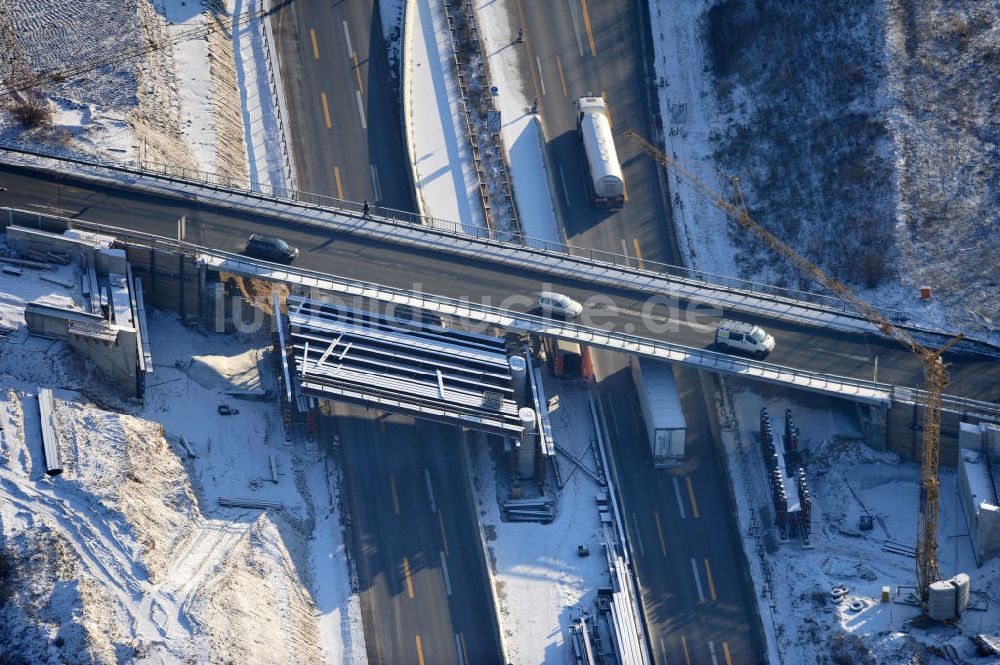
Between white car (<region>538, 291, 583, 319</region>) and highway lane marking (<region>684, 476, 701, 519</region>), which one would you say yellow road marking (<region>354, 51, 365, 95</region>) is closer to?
white car (<region>538, 291, 583, 319</region>)

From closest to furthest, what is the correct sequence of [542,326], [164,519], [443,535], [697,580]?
[164,519]
[697,580]
[443,535]
[542,326]

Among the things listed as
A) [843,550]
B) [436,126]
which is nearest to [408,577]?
[843,550]

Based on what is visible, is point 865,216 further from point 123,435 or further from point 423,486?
point 123,435

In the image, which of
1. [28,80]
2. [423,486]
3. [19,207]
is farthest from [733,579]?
[28,80]

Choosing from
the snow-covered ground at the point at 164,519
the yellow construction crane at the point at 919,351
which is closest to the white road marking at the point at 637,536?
the yellow construction crane at the point at 919,351

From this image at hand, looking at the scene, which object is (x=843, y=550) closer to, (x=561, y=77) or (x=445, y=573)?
(x=445, y=573)

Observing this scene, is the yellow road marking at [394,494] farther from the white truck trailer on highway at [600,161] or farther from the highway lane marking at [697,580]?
the white truck trailer on highway at [600,161]
